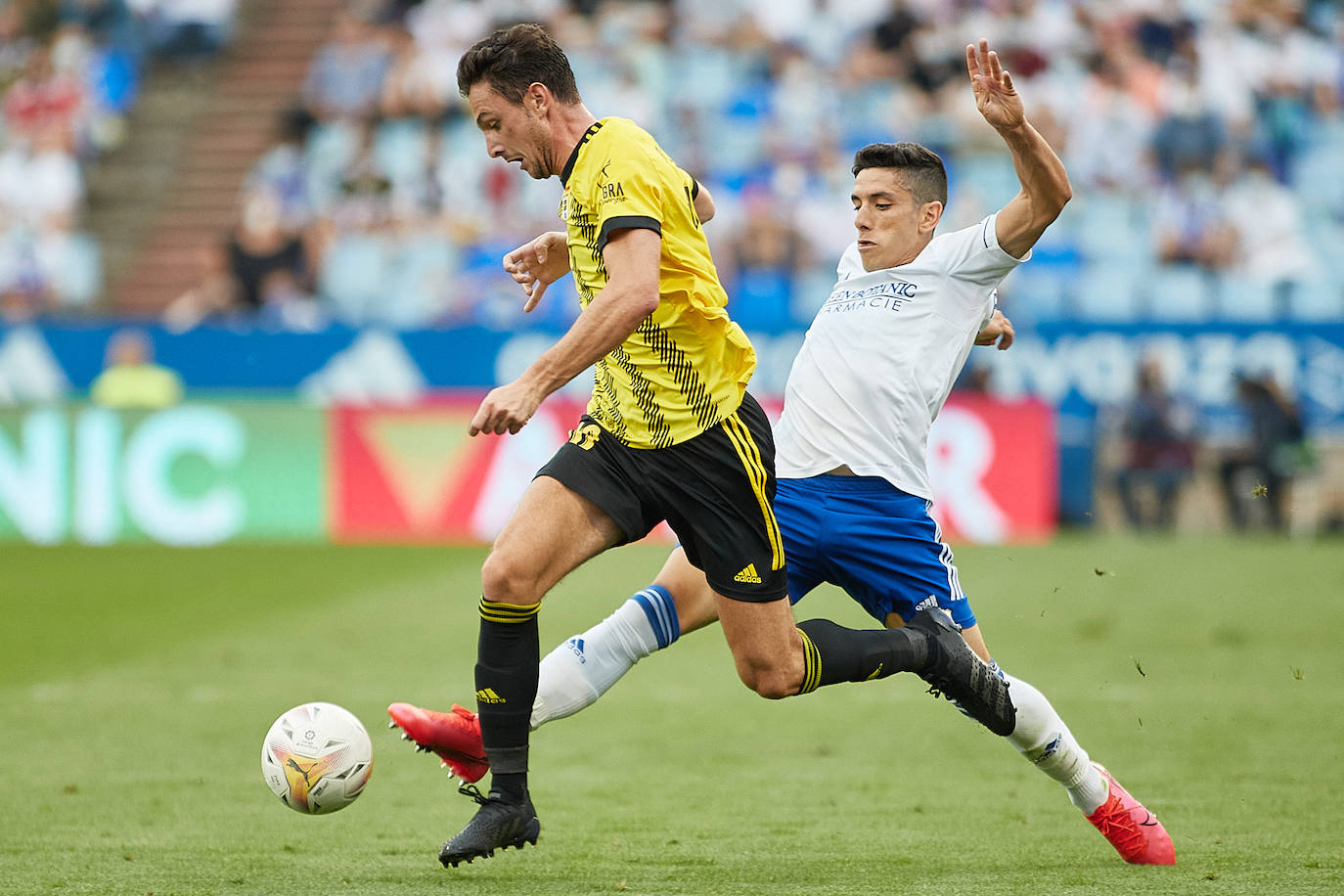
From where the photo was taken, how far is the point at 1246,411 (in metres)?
16.2

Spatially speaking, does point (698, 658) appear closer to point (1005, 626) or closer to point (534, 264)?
point (1005, 626)

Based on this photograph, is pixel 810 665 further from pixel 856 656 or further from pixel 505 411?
pixel 505 411

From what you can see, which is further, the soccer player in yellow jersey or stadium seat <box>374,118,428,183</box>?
stadium seat <box>374,118,428,183</box>

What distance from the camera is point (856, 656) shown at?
5078 millimetres

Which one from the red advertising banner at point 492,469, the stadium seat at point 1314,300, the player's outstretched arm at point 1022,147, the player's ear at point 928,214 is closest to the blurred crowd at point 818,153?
the stadium seat at point 1314,300

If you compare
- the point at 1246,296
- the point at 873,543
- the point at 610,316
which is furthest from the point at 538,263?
the point at 1246,296

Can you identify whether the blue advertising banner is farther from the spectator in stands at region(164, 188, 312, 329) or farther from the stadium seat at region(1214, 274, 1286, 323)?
the spectator in stands at region(164, 188, 312, 329)

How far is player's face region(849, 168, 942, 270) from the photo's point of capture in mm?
5543

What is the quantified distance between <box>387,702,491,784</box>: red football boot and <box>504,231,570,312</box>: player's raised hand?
129 cm

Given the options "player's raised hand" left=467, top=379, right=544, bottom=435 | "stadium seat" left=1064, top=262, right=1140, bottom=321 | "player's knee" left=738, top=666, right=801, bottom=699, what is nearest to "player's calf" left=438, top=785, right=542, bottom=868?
"player's knee" left=738, top=666, right=801, bottom=699

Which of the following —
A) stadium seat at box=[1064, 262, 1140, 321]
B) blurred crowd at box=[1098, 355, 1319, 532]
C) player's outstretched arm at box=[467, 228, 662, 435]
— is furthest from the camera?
stadium seat at box=[1064, 262, 1140, 321]

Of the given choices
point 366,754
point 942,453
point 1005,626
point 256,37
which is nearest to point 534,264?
point 366,754

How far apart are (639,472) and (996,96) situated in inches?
58.8

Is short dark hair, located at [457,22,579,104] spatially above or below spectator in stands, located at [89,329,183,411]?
above
